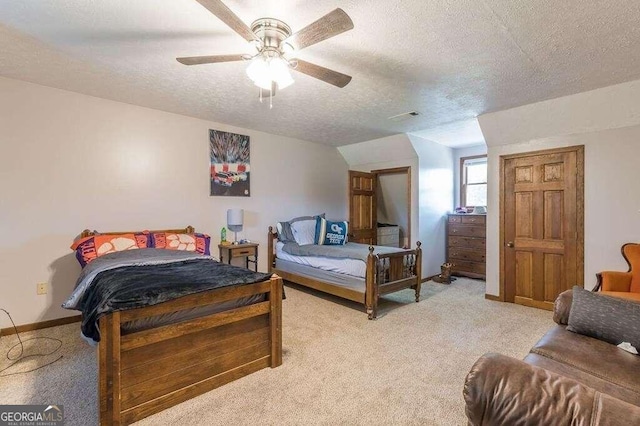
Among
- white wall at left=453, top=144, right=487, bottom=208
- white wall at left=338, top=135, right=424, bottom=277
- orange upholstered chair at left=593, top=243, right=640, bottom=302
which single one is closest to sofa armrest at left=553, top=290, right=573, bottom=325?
orange upholstered chair at left=593, top=243, right=640, bottom=302

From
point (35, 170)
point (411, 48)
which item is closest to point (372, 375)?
point (411, 48)

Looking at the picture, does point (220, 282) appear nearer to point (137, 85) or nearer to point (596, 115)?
point (137, 85)

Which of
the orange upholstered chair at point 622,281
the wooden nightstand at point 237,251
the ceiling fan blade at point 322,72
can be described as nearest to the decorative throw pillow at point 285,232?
the wooden nightstand at point 237,251

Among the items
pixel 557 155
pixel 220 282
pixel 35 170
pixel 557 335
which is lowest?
pixel 557 335

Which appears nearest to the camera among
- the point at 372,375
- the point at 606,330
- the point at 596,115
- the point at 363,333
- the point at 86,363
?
the point at 606,330

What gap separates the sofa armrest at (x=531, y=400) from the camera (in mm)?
769

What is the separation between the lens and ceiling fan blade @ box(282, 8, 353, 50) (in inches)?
60.3

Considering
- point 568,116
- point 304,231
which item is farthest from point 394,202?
point 568,116

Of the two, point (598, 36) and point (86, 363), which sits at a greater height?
point (598, 36)

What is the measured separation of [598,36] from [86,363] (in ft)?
15.1

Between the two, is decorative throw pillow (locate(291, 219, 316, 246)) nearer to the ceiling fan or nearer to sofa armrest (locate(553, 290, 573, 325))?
the ceiling fan

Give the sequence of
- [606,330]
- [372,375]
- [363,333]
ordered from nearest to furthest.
Answer: [606,330] < [372,375] < [363,333]

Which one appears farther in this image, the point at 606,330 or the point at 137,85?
the point at 137,85

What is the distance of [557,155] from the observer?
3766mm
